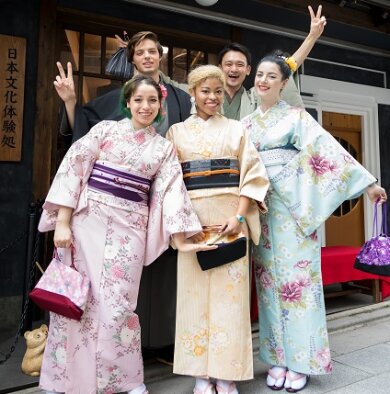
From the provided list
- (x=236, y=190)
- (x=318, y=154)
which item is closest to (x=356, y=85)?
(x=318, y=154)

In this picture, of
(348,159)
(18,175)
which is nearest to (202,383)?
(348,159)

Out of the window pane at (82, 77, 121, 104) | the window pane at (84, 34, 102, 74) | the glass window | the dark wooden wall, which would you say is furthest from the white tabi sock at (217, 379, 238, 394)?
the glass window

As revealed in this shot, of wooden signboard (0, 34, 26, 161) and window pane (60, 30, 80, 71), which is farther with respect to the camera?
window pane (60, 30, 80, 71)

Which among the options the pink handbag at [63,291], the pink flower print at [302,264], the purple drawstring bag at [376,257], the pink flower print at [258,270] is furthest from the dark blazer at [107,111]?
the purple drawstring bag at [376,257]

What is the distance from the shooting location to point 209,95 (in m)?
A: 2.64

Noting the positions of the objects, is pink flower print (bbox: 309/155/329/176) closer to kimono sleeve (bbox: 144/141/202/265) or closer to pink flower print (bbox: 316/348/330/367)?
kimono sleeve (bbox: 144/141/202/265)

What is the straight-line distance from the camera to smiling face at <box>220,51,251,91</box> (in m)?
3.28

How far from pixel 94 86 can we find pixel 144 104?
2.45m

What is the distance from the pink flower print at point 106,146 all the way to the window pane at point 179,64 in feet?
9.50

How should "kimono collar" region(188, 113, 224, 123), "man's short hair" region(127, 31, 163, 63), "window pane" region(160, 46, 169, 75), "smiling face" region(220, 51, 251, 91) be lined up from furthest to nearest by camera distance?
"window pane" region(160, 46, 169, 75), "smiling face" region(220, 51, 251, 91), "man's short hair" region(127, 31, 163, 63), "kimono collar" region(188, 113, 224, 123)

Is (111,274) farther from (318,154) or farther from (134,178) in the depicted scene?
(318,154)

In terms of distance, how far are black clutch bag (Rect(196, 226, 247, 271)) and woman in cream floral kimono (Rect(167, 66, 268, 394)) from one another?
6cm

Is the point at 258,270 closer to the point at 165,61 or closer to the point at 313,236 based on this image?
the point at 313,236

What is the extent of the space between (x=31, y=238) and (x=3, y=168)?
0.99 m
